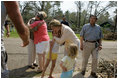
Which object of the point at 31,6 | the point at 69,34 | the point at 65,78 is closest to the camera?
the point at 65,78

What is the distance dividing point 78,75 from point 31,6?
1086 inches

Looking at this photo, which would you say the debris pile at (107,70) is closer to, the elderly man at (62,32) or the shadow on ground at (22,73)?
the elderly man at (62,32)

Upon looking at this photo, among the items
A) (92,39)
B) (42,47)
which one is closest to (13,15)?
(42,47)

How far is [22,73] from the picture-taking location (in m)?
3.90

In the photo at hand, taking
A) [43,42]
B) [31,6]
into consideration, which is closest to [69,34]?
[43,42]

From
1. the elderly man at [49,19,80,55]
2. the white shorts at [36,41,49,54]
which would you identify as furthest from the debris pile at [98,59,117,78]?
the white shorts at [36,41,49,54]

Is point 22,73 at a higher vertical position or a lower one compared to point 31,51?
lower

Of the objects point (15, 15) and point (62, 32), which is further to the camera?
point (62, 32)

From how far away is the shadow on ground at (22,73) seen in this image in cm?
373

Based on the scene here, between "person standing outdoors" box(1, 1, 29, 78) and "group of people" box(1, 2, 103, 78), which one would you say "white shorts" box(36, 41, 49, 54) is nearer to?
"group of people" box(1, 2, 103, 78)

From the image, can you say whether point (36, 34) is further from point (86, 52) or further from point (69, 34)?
point (86, 52)

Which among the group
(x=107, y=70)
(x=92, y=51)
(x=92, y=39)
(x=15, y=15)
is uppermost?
(x=15, y=15)

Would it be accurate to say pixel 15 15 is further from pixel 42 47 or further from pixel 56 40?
pixel 42 47

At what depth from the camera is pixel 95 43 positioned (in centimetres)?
396
